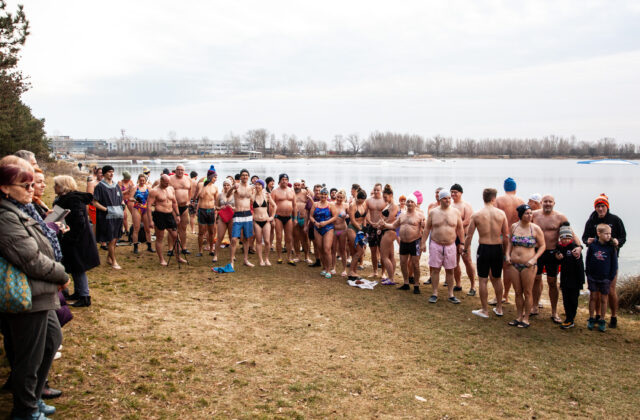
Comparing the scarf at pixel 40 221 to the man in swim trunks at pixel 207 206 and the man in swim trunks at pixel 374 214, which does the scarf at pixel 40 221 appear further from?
the man in swim trunks at pixel 207 206

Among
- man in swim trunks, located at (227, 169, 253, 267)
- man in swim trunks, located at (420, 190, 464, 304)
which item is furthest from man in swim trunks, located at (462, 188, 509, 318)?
man in swim trunks, located at (227, 169, 253, 267)

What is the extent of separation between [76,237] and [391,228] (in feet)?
17.8

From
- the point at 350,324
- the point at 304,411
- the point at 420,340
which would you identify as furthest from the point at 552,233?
the point at 304,411

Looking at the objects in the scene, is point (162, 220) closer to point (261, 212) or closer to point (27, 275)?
point (261, 212)

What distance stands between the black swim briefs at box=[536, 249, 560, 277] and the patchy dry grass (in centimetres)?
86

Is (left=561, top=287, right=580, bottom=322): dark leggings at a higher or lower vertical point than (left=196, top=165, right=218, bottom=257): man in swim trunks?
lower

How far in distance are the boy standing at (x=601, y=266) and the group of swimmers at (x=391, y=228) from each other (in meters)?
0.17

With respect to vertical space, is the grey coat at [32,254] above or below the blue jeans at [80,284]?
above

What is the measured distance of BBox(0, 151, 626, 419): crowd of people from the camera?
3029 millimetres

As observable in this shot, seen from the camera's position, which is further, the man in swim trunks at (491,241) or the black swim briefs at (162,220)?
the black swim briefs at (162,220)

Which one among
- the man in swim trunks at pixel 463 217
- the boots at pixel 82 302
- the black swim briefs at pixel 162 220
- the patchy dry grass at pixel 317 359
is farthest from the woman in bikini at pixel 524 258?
the black swim briefs at pixel 162 220

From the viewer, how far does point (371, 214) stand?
29.5 feet

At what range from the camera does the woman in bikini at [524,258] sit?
6.43 m

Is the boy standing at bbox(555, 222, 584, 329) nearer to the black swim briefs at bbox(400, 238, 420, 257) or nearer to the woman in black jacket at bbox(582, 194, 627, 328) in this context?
the woman in black jacket at bbox(582, 194, 627, 328)
